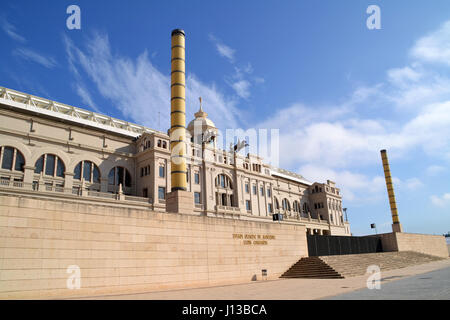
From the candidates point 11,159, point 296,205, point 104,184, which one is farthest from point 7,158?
point 296,205

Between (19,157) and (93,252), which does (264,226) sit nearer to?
(93,252)

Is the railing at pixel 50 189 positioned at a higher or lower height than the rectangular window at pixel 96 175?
lower

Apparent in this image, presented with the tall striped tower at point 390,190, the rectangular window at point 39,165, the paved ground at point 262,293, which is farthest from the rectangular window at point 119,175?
the tall striped tower at point 390,190

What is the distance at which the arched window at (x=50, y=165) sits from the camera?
120 ft

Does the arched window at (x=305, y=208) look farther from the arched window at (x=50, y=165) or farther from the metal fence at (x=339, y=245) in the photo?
the arched window at (x=50, y=165)

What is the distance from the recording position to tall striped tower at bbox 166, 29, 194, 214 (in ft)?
85.4

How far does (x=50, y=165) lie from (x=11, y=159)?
381 centimetres

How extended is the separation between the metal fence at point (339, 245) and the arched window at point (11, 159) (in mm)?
30387

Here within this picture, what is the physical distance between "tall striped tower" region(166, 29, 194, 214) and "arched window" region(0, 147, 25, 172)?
18.0 metres

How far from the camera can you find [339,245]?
128 feet

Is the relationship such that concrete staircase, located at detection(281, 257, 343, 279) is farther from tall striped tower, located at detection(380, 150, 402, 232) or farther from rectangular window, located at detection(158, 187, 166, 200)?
tall striped tower, located at detection(380, 150, 402, 232)
